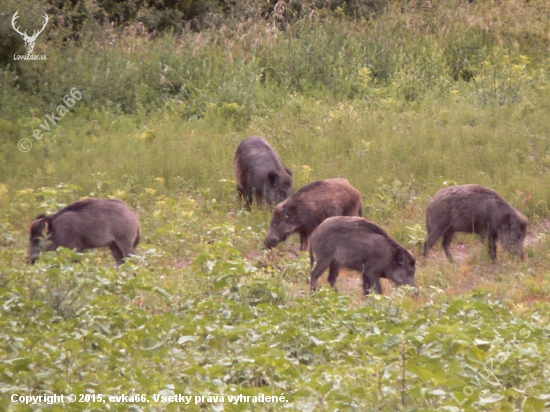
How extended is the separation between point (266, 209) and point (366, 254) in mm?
3566

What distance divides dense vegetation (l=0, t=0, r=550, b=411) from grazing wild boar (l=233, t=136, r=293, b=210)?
0.38 m

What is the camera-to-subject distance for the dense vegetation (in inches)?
223

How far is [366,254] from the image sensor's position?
373 inches

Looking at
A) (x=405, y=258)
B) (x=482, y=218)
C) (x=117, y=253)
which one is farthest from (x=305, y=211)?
(x=117, y=253)

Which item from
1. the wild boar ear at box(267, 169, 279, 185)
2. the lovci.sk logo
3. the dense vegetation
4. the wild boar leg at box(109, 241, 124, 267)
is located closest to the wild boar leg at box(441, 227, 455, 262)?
the dense vegetation

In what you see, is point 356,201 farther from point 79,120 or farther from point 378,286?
point 79,120

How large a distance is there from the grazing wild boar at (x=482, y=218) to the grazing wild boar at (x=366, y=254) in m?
1.70

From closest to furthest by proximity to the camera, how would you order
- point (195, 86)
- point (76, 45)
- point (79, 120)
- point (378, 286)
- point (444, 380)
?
point (444, 380)
point (378, 286)
point (79, 120)
point (195, 86)
point (76, 45)

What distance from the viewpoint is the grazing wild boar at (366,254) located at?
31.1 ft

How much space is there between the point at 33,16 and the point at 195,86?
3.41m

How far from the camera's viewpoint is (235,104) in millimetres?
16547

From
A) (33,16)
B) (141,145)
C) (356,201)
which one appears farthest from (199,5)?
(356,201)

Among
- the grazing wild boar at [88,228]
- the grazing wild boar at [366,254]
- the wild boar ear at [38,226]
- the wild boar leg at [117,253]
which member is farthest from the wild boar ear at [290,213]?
the wild boar ear at [38,226]

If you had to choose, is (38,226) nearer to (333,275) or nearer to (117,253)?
(117,253)
